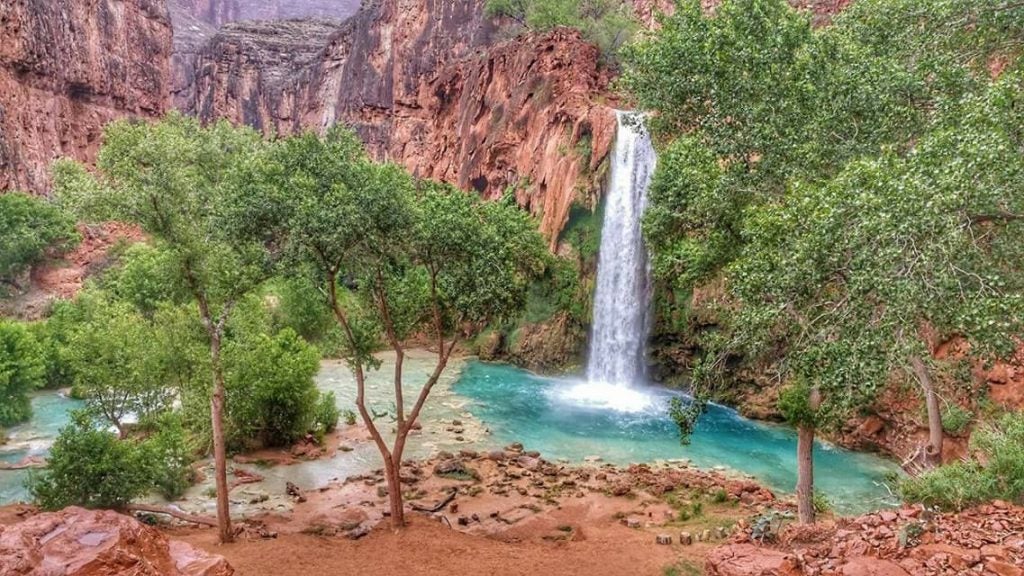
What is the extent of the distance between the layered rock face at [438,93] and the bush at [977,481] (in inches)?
390

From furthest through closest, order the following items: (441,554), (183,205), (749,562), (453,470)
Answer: (453,470)
(441,554)
(183,205)
(749,562)

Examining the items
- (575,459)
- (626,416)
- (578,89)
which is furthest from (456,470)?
(578,89)

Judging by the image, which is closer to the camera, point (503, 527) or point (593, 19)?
point (503, 527)

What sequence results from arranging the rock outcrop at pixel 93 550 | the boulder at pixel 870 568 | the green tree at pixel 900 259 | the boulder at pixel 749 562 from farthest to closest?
the boulder at pixel 749 562
the rock outcrop at pixel 93 550
the boulder at pixel 870 568
the green tree at pixel 900 259

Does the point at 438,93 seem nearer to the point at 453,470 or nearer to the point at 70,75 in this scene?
the point at 70,75

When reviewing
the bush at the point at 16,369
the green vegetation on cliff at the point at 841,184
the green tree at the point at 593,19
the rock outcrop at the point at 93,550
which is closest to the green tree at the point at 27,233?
the bush at the point at 16,369

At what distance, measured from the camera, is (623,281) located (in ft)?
105

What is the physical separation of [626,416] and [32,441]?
20.4m

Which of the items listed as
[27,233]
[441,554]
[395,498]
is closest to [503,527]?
[441,554]

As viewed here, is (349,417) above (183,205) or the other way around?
the other way around

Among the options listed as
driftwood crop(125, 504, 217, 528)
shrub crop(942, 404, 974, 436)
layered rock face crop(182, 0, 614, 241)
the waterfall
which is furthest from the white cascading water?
driftwood crop(125, 504, 217, 528)

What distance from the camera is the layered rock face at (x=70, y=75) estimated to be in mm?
41938

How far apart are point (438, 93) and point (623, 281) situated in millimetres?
33090

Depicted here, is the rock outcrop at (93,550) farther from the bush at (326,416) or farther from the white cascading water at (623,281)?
the white cascading water at (623,281)
